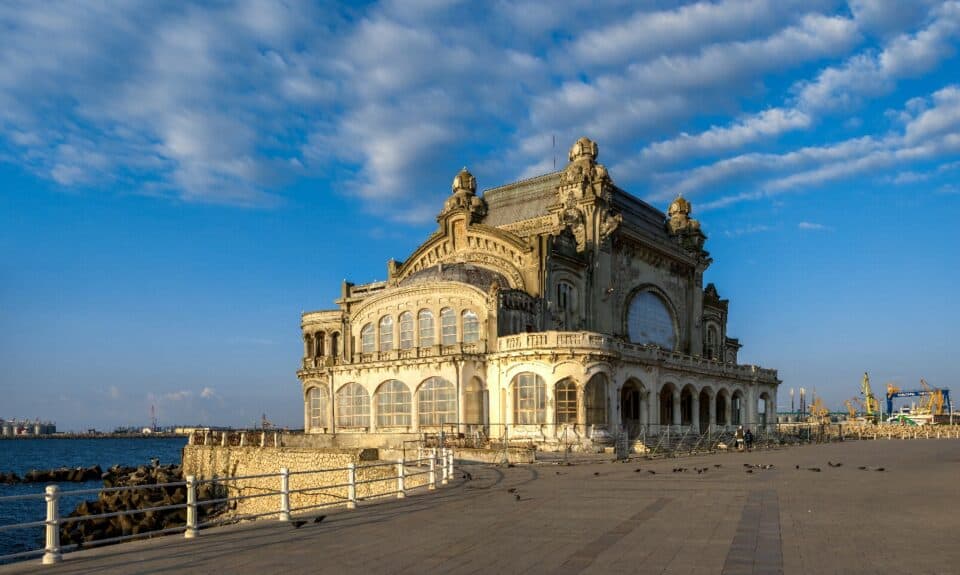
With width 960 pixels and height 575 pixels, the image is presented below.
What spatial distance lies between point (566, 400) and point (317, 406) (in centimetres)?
2743

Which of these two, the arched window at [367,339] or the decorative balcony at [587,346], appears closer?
the decorative balcony at [587,346]

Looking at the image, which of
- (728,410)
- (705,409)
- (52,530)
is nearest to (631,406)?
(705,409)

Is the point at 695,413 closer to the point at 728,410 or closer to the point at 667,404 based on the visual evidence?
Answer: the point at 667,404

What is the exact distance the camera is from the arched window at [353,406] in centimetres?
5850

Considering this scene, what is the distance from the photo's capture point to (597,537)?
14484 mm

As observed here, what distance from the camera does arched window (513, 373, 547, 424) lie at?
4738 centimetres

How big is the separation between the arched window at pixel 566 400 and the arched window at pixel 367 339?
57.3 ft

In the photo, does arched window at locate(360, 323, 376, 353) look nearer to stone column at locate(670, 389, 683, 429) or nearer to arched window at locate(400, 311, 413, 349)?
arched window at locate(400, 311, 413, 349)

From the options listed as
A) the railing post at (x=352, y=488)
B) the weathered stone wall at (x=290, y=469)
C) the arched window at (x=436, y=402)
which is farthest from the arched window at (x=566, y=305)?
the railing post at (x=352, y=488)

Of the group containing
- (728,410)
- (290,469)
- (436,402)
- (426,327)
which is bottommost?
(290,469)

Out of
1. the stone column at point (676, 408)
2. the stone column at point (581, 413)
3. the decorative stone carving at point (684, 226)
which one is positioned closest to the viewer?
the stone column at point (581, 413)

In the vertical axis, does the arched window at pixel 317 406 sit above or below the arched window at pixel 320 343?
below

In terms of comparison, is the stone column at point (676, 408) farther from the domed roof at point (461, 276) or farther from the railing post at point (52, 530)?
the railing post at point (52, 530)

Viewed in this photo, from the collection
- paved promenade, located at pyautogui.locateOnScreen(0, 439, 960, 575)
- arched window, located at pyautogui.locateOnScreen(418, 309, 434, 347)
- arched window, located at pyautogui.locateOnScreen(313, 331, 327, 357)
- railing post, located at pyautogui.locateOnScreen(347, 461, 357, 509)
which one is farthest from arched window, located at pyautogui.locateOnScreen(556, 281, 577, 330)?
railing post, located at pyautogui.locateOnScreen(347, 461, 357, 509)
